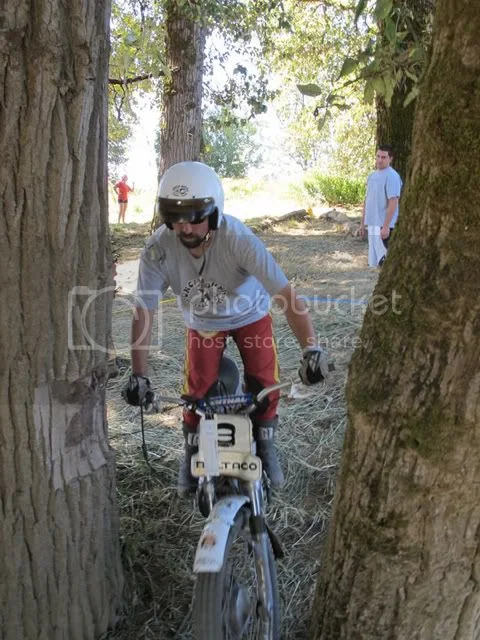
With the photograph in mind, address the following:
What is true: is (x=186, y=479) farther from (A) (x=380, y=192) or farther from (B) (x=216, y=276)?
(A) (x=380, y=192)

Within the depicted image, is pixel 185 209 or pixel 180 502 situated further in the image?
pixel 180 502

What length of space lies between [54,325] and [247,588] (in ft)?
4.26

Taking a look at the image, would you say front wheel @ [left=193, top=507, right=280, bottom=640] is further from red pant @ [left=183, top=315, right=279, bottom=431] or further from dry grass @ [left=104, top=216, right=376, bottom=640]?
red pant @ [left=183, top=315, right=279, bottom=431]

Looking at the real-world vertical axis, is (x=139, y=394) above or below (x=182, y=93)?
below

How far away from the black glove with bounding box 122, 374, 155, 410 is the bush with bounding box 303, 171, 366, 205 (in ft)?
51.9

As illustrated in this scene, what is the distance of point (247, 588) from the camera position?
8.32 ft

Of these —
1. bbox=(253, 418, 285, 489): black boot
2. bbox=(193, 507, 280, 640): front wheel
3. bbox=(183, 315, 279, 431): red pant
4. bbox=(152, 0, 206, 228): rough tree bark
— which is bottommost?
bbox=(193, 507, 280, 640): front wheel

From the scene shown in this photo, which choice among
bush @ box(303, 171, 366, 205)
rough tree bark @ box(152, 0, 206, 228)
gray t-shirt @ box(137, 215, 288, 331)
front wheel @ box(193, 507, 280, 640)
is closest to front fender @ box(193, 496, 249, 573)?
front wheel @ box(193, 507, 280, 640)

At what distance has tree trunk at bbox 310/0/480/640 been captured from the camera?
1.57m

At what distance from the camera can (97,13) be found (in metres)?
2.05

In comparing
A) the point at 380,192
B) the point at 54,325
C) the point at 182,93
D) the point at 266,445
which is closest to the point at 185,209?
the point at 54,325

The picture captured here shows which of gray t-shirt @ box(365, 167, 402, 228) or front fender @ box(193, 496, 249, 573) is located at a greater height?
gray t-shirt @ box(365, 167, 402, 228)

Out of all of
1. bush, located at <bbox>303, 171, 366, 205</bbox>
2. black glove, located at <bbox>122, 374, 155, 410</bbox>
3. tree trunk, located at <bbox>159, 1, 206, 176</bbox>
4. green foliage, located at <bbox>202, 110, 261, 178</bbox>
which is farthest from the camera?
green foliage, located at <bbox>202, 110, 261, 178</bbox>

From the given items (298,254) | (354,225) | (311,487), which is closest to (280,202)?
(354,225)
